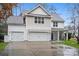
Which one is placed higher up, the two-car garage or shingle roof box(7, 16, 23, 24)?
shingle roof box(7, 16, 23, 24)

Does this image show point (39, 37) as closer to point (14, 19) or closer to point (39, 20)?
point (39, 20)

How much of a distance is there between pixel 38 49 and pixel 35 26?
52 cm

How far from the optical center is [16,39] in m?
10.2

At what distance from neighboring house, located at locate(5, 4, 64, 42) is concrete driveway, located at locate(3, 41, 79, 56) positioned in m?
0.14

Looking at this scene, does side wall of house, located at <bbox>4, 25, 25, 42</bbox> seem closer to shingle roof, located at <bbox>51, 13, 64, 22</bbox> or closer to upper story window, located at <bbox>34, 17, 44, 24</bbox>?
upper story window, located at <bbox>34, 17, 44, 24</bbox>

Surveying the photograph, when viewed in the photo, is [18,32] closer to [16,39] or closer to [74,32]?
[16,39]

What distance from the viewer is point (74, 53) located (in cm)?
1002

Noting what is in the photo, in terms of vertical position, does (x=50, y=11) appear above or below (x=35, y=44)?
above

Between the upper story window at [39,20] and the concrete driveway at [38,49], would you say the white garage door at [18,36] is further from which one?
the upper story window at [39,20]

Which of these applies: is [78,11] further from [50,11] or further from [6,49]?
[6,49]

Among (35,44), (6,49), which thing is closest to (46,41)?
(35,44)

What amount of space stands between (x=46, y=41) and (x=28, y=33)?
1.43 ft

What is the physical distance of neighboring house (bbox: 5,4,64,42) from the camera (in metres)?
10.1

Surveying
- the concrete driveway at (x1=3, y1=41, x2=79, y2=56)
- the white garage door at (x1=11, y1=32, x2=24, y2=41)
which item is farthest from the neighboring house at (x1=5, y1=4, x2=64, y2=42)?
the concrete driveway at (x1=3, y1=41, x2=79, y2=56)
